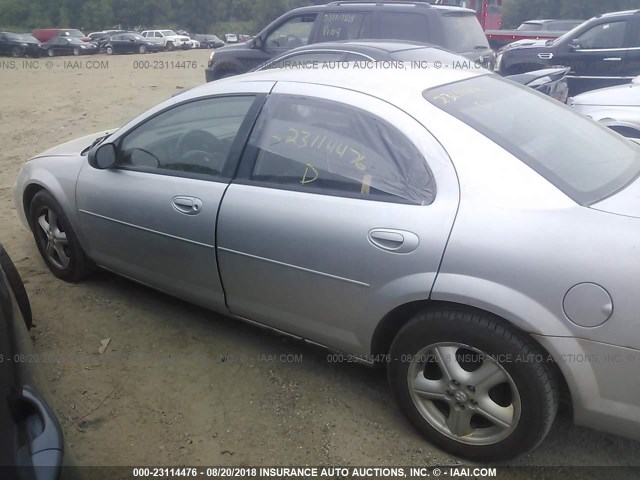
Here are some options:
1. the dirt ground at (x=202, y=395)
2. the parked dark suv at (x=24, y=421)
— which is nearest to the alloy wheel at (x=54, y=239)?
the dirt ground at (x=202, y=395)

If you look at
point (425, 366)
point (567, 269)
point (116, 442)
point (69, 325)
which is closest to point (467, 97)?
point (567, 269)

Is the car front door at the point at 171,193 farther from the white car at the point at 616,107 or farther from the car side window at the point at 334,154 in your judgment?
the white car at the point at 616,107

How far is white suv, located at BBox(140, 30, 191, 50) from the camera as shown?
35.3 metres

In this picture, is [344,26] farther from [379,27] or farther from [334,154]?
[334,154]

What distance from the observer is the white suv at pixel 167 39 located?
35.3 m

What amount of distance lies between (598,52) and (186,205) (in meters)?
8.63

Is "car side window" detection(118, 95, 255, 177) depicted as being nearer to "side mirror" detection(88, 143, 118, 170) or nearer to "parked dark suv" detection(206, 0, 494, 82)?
"side mirror" detection(88, 143, 118, 170)

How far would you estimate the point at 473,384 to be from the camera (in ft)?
7.35

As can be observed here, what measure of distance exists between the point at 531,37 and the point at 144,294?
16.2 m

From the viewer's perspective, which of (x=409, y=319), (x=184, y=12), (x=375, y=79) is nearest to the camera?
(x=409, y=319)

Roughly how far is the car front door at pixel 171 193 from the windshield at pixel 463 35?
558cm

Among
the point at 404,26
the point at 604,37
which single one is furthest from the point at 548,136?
the point at 604,37

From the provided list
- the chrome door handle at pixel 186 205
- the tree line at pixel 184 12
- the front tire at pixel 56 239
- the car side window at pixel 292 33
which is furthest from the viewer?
the tree line at pixel 184 12

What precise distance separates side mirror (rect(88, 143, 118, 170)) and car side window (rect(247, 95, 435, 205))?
1.01 meters
